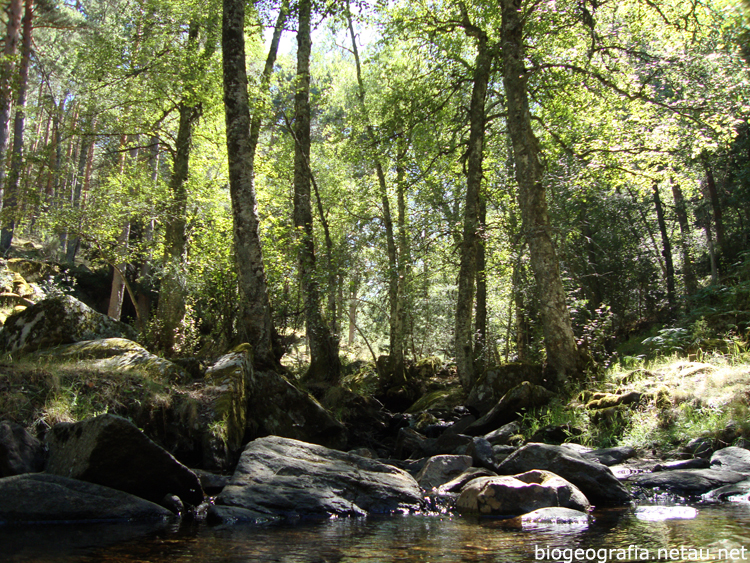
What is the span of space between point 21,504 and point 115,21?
14.6m

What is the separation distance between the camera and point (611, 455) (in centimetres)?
638

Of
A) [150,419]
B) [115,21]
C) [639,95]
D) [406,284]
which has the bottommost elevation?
[150,419]

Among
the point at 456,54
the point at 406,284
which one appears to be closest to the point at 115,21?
the point at 456,54

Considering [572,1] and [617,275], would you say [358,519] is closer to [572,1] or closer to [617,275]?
[572,1]

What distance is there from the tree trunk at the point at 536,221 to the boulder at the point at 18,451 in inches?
317

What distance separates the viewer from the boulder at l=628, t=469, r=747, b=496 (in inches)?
202

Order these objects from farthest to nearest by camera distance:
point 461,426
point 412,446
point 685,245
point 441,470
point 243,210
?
point 685,245 → point 461,426 → point 243,210 → point 412,446 → point 441,470

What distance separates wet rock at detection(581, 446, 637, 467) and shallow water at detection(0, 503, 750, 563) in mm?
1856

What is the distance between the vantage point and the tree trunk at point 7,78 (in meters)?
12.9

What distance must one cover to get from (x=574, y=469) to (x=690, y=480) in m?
1.21

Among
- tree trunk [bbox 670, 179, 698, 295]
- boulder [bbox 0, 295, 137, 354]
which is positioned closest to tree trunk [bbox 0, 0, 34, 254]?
boulder [bbox 0, 295, 137, 354]

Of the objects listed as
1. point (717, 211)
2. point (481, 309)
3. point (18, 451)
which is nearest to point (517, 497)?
point (18, 451)

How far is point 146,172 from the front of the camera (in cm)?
1480

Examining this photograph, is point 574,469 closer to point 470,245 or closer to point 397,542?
point 397,542
